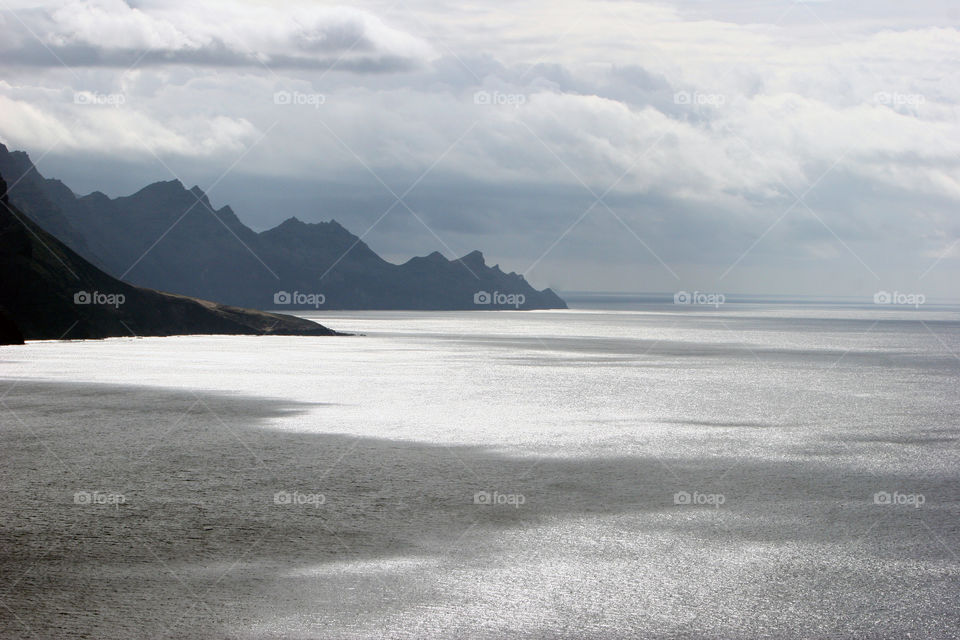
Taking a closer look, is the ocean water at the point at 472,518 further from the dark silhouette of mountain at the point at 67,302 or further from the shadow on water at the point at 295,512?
the dark silhouette of mountain at the point at 67,302

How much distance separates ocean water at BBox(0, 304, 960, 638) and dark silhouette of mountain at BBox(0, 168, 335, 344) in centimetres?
6911

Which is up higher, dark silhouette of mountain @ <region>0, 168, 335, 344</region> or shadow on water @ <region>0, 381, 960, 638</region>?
dark silhouette of mountain @ <region>0, 168, 335, 344</region>

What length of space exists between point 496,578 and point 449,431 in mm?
21142

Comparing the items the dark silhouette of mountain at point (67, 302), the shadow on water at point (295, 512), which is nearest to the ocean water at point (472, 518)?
the shadow on water at point (295, 512)

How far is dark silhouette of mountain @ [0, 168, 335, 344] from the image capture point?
364 feet

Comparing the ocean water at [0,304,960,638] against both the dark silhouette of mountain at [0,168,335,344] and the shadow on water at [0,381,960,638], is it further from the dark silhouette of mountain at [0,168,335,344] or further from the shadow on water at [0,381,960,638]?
the dark silhouette of mountain at [0,168,335,344]

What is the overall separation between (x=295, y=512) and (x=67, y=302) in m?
109

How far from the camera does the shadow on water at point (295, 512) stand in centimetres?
1457

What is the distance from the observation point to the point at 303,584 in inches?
597

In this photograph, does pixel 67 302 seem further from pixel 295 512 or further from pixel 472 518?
pixel 472 518

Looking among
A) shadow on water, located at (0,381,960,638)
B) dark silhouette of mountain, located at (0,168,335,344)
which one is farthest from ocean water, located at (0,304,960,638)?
dark silhouette of mountain, located at (0,168,335,344)

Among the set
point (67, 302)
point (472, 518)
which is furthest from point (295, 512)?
point (67, 302)

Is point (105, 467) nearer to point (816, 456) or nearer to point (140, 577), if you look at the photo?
point (140, 577)

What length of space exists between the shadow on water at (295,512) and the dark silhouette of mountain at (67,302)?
268 ft
